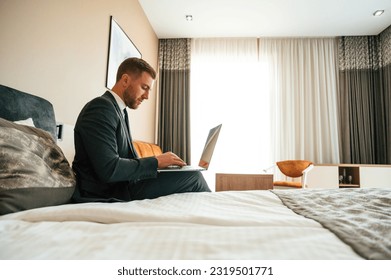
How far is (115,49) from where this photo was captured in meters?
2.25

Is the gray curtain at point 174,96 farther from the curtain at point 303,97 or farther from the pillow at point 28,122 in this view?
the pillow at point 28,122

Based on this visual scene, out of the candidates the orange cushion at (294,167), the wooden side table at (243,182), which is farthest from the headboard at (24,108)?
the orange cushion at (294,167)

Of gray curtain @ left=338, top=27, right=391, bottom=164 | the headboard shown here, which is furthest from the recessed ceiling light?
the headboard

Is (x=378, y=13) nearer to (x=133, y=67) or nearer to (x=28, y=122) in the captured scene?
(x=133, y=67)

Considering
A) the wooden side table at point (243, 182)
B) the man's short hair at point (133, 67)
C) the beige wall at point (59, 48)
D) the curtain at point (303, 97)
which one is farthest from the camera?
the curtain at point (303, 97)

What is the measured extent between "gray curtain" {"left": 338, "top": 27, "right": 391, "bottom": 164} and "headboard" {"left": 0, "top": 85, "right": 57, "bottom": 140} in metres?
3.75

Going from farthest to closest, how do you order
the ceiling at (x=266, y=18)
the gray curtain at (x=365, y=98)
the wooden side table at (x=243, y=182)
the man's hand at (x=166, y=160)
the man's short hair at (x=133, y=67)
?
the gray curtain at (x=365, y=98) → the ceiling at (x=266, y=18) → the wooden side table at (x=243, y=182) → the man's short hair at (x=133, y=67) → the man's hand at (x=166, y=160)

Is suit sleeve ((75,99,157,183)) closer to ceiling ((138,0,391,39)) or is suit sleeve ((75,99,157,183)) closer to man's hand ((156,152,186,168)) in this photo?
man's hand ((156,152,186,168))

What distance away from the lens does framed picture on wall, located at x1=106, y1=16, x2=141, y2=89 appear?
2148 millimetres

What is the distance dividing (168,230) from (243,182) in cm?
242

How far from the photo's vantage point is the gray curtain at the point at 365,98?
3361 mm

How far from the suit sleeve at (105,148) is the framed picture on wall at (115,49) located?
4.14 feet

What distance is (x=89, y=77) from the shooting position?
6.11 ft

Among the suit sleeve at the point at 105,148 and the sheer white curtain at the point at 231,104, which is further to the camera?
the sheer white curtain at the point at 231,104
